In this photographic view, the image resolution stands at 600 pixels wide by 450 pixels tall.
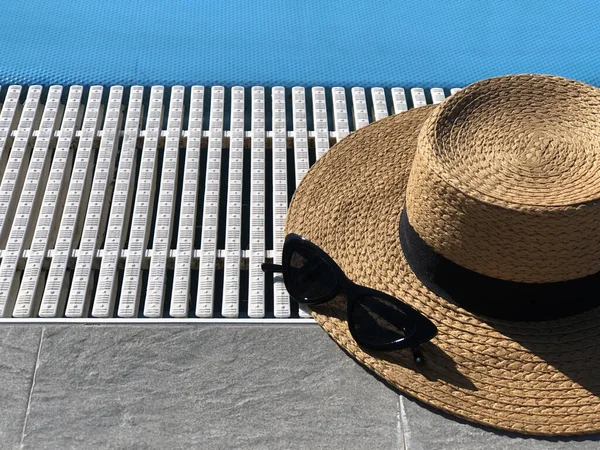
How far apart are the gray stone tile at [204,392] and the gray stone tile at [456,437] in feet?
0.12

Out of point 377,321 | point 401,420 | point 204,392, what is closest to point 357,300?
point 377,321

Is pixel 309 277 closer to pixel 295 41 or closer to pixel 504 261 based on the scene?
pixel 504 261

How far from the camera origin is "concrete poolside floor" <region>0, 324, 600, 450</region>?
1.67 m

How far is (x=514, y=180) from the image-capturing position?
4.83 ft

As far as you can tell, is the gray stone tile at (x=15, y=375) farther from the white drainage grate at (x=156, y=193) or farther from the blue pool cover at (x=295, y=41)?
the blue pool cover at (x=295, y=41)

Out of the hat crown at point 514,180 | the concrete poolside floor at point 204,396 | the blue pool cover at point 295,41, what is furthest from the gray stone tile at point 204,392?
the blue pool cover at point 295,41

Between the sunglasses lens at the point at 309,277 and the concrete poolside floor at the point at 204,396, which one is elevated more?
the sunglasses lens at the point at 309,277

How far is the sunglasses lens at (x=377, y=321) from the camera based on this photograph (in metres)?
1.68

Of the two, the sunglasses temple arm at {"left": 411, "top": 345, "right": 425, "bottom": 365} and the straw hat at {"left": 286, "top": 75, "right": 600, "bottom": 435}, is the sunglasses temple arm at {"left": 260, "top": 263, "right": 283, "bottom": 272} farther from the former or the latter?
the sunglasses temple arm at {"left": 411, "top": 345, "right": 425, "bottom": 365}

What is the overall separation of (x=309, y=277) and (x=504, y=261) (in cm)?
56

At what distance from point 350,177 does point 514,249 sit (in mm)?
657

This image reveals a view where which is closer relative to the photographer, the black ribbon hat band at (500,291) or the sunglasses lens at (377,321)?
the black ribbon hat band at (500,291)

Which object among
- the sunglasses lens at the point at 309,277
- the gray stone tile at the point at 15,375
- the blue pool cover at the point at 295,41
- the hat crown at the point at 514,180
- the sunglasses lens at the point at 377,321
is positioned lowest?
the gray stone tile at the point at 15,375

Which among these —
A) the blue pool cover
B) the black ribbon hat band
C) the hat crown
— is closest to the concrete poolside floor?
the black ribbon hat band
